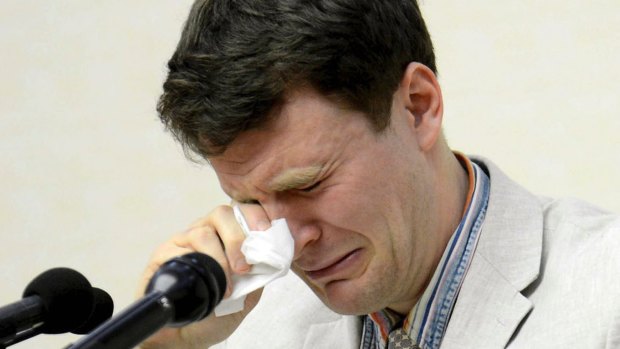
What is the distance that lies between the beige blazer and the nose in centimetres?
34

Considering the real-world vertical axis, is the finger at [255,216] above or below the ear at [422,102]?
below

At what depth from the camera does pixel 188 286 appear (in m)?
1.35

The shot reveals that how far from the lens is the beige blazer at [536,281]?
1.99 m

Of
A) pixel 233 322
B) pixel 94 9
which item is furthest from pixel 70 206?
pixel 233 322

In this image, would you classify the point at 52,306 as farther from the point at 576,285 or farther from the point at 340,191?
the point at 576,285

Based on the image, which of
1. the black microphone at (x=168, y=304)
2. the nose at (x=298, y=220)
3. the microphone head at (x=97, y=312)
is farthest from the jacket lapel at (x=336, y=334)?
the black microphone at (x=168, y=304)

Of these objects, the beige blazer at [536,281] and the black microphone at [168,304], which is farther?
the beige blazer at [536,281]

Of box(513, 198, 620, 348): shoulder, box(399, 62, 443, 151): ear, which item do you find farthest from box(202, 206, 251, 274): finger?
box(513, 198, 620, 348): shoulder

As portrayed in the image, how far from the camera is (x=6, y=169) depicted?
12.7 ft

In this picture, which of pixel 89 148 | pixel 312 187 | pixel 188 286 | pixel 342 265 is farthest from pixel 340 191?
pixel 89 148

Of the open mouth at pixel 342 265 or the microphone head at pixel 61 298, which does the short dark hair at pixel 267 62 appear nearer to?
the open mouth at pixel 342 265

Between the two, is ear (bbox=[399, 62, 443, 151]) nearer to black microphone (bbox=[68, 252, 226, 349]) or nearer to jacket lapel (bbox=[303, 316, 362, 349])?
jacket lapel (bbox=[303, 316, 362, 349])

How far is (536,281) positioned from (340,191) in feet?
1.38

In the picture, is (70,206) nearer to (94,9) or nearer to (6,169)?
(6,169)
